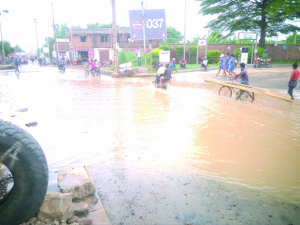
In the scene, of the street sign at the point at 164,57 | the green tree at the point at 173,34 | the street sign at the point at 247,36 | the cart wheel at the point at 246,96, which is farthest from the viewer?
the green tree at the point at 173,34

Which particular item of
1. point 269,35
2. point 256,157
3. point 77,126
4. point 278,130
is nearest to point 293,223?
point 256,157

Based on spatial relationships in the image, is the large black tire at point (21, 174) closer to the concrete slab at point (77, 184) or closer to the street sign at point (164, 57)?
the concrete slab at point (77, 184)

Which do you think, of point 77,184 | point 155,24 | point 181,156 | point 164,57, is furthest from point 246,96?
point 155,24

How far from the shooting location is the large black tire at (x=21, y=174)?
242 cm

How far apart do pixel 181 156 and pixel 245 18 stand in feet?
105

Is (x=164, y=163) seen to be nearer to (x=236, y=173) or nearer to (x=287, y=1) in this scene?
(x=236, y=173)

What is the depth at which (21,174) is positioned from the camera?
2469 mm

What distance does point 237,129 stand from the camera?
6.65m

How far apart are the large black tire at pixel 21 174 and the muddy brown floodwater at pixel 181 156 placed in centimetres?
100

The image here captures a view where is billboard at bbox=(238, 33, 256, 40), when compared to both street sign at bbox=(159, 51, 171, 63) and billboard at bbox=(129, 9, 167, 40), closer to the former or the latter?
billboard at bbox=(129, 9, 167, 40)

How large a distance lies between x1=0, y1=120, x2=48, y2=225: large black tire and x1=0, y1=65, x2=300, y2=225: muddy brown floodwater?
100 centimetres

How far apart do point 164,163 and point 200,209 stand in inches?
56.4

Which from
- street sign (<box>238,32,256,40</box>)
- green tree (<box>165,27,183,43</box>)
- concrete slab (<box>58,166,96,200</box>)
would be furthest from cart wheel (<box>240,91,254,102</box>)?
green tree (<box>165,27,183,43</box>)

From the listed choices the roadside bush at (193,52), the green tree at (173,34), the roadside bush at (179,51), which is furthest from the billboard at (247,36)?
the green tree at (173,34)
